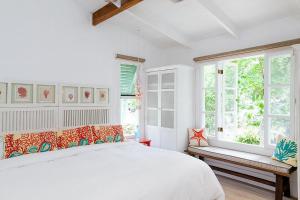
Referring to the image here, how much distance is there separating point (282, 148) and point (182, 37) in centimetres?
240

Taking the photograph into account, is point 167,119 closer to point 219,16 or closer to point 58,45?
point 219,16

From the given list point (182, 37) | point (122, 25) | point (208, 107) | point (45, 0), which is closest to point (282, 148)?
point (208, 107)

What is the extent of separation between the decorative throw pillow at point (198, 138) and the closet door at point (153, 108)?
636 millimetres

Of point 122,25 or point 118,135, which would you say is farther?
point 122,25

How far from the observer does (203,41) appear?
150 inches

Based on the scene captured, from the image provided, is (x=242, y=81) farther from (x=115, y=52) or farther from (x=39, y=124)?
(x=39, y=124)

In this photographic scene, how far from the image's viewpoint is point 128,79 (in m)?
4.00

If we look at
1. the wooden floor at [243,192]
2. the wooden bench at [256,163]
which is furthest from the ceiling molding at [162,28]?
the wooden floor at [243,192]

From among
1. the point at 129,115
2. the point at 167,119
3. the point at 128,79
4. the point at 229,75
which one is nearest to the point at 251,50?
the point at 229,75

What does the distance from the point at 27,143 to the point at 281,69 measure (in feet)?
11.1

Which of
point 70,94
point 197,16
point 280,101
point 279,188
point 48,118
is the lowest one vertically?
point 279,188

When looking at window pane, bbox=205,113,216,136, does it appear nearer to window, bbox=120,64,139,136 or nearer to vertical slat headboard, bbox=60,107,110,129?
window, bbox=120,64,139,136

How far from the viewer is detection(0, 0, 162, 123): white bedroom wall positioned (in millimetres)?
2654

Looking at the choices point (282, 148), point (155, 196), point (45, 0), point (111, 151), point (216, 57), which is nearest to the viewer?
point (155, 196)
